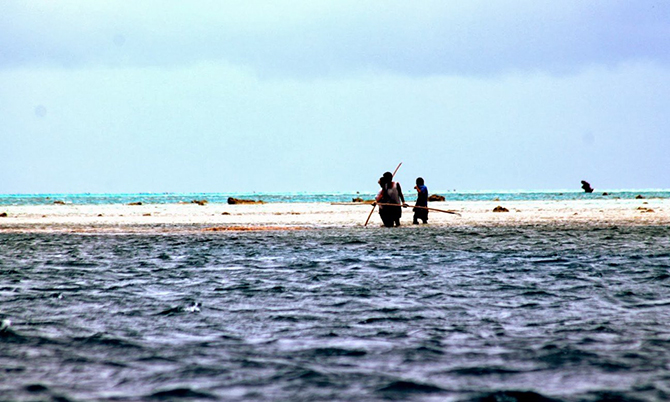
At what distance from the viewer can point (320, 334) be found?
→ 654 cm

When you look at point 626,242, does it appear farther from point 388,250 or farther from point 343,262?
point 343,262

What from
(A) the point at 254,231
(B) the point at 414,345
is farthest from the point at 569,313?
(A) the point at 254,231

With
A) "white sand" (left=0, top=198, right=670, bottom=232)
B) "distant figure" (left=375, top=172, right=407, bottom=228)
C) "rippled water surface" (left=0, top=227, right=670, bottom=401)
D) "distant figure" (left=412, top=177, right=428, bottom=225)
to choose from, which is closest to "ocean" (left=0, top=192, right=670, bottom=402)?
"rippled water surface" (left=0, top=227, right=670, bottom=401)

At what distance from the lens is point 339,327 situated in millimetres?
6852

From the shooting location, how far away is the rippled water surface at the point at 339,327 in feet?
16.1

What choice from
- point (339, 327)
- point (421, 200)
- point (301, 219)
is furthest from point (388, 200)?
point (339, 327)

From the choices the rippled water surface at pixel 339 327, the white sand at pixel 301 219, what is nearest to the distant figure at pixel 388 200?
the white sand at pixel 301 219

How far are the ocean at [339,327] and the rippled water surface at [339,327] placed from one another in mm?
22

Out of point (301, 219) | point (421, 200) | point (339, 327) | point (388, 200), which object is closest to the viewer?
point (339, 327)

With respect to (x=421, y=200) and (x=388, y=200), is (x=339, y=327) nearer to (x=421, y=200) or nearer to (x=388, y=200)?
(x=388, y=200)

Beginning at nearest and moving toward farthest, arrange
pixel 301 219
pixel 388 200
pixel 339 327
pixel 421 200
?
pixel 339 327, pixel 388 200, pixel 421 200, pixel 301 219

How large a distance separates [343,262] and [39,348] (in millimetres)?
7171

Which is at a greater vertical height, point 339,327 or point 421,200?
point 421,200

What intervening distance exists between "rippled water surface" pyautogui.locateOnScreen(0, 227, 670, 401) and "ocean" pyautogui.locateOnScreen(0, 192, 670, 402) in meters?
0.02
